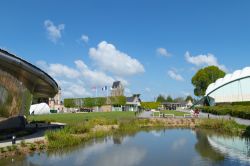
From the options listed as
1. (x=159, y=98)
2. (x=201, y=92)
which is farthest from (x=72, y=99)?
(x=159, y=98)

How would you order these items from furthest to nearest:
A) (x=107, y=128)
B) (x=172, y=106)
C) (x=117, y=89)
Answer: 1. (x=172, y=106)
2. (x=117, y=89)
3. (x=107, y=128)

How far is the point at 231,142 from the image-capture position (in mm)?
28203

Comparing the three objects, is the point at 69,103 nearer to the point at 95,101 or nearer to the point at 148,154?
the point at 95,101

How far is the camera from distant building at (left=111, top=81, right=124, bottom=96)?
15500 centimetres

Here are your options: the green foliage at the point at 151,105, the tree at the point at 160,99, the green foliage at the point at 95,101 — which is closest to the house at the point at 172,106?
the green foliage at the point at 151,105

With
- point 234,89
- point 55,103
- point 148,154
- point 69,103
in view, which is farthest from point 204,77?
point 148,154

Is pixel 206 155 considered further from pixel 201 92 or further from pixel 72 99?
pixel 72 99

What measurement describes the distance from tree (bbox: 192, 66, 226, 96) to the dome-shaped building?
2655 centimetres

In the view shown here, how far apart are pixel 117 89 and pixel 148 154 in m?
135

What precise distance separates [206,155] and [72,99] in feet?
361

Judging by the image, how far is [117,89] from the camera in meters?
159

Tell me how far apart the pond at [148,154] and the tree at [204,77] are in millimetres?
81972

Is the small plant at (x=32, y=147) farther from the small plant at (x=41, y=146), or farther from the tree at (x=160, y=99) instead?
the tree at (x=160, y=99)

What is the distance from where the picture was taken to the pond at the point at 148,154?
20031mm
